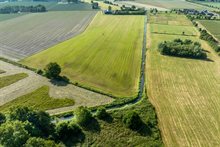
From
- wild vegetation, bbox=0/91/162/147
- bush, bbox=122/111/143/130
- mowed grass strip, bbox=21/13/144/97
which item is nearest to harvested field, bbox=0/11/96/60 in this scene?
mowed grass strip, bbox=21/13/144/97

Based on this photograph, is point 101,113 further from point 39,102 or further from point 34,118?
point 39,102

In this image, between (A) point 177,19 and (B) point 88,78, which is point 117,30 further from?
(B) point 88,78

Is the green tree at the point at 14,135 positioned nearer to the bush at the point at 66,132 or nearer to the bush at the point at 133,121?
the bush at the point at 66,132

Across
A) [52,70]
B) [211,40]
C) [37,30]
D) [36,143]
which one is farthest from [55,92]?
[211,40]

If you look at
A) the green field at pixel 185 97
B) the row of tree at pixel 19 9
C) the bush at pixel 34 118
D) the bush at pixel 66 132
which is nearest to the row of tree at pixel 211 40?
the green field at pixel 185 97

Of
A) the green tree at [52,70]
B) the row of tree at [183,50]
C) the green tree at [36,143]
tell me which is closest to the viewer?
the green tree at [36,143]

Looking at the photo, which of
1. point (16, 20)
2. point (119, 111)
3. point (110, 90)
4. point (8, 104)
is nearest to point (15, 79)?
point (8, 104)
